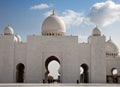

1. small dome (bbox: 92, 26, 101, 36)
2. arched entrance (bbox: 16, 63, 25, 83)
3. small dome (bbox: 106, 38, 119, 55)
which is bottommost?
arched entrance (bbox: 16, 63, 25, 83)

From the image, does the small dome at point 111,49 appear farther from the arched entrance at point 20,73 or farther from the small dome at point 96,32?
the arched entrance at point 20,73

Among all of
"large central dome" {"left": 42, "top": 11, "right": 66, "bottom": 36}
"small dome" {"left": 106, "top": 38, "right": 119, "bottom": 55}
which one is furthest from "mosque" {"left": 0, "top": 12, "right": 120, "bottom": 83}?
"small dome" {"left": 106, "top": 38, "right": 119, "bottom": 55}

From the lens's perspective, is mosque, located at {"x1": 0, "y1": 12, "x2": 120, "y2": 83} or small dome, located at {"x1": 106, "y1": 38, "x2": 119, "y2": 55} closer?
mosque, located at {"x1": 0, "y1": 12, "x2": 120, "y2": 83}

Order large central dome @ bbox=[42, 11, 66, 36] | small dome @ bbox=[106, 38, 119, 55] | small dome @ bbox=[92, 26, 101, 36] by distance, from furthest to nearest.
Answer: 1. small dome @ bbox=[106, 38, 119, 55]
2. large central dome @ bbox=[42, 11, 66, 36]
3. small dome @ bbox=[92, 26, 101, 36]

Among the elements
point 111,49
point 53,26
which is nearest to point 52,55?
point 53,26

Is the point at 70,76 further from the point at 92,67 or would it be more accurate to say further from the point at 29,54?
the point at 29,54

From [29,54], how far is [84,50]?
20.6ft

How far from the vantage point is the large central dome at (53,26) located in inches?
1314

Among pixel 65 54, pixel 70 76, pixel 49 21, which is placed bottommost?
pixel 70 76

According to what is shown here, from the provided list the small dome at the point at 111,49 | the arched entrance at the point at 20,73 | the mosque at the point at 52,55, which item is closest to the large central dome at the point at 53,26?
the mosque at the point at 52,55

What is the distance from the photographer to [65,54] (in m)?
31.2

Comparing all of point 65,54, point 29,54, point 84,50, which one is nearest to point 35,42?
point 29,54

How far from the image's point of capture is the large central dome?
33.4 m

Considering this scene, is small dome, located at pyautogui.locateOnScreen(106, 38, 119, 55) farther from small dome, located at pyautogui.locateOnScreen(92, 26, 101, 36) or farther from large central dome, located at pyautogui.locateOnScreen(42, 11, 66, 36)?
large central dome, located at pyautogui.locateOnScreen(42, 11, 66, 36)
